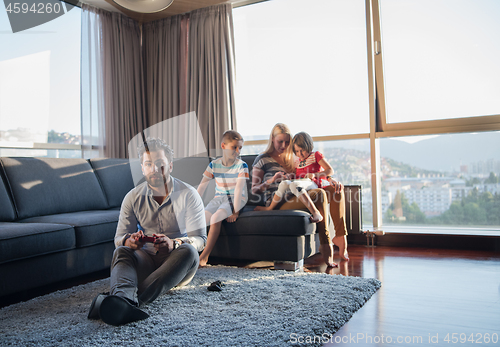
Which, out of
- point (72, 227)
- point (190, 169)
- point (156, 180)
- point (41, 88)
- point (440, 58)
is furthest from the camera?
point (41, 88)

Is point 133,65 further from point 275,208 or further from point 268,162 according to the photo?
point 275,208

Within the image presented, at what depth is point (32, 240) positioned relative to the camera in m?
2.07

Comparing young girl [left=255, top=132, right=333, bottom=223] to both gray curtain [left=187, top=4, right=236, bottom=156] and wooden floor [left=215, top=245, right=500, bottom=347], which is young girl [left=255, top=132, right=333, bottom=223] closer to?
wooden floor [left=215, top=245, right=500, bottom=347]

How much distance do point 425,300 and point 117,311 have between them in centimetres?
145

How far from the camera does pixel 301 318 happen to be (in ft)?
5.30

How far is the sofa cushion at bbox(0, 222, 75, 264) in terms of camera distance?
195cm

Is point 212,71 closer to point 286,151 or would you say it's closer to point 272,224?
point 286,151

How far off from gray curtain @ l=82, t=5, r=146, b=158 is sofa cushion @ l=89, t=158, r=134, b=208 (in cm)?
88

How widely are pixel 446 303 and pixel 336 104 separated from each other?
2476 millimetres

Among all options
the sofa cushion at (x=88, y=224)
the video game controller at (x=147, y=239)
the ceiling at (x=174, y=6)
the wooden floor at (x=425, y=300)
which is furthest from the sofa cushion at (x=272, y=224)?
the ceiling at (x=174, y=6)

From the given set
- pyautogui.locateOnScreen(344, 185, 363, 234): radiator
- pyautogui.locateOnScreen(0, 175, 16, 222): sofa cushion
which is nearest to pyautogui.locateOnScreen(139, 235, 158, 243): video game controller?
pyautogui.locateOnScreen(0, 175, 16, 222): sofa cushion

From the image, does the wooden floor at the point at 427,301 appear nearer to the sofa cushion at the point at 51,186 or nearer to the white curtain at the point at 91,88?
the sofa cushion at the point at 51,186

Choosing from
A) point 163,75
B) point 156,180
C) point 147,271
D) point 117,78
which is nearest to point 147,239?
point 147,271

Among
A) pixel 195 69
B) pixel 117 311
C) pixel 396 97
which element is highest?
pixel 195 69
